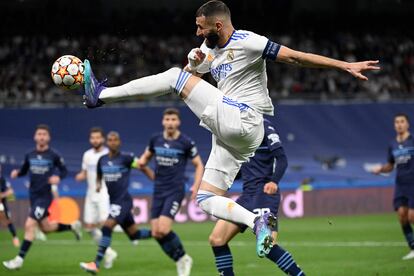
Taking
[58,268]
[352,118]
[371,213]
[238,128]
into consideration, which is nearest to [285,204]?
[371,213]

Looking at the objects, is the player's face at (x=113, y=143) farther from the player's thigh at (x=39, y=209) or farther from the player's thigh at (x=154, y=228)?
the player's thigh at (x=154, y=228)

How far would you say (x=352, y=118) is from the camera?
27.6m

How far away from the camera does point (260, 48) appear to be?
8.91 metres

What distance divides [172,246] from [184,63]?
18223mm

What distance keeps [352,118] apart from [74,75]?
19.4 m

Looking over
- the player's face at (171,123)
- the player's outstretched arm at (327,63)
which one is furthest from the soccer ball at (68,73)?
the player's face at (171,123)

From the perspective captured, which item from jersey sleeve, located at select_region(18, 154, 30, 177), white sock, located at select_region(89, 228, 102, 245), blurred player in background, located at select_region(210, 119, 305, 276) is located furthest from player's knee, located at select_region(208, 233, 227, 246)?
white sock, located at select_region(89, 228, 102, 245)

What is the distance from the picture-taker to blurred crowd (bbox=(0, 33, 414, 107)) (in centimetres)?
2786

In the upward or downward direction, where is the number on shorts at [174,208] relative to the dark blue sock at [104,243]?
upward

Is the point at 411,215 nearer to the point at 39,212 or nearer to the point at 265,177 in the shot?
the point at 265,177

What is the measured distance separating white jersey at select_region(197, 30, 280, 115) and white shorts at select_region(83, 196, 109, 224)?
10.2 meters

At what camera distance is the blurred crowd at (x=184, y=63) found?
1097 inches

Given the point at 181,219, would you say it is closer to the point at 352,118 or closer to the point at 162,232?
the point at 352,118

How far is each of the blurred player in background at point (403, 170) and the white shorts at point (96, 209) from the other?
6266 mm
